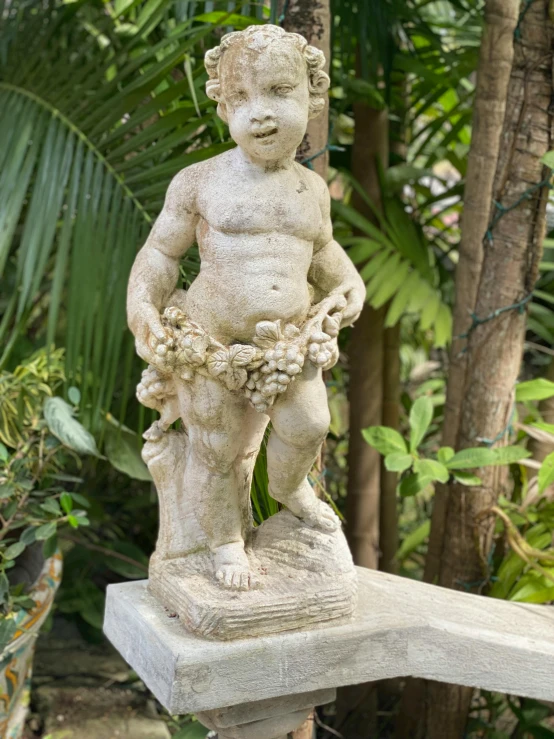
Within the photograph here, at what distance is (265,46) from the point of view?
150 centimetres

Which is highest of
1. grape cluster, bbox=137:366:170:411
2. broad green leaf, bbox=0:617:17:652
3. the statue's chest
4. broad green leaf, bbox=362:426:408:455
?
the statue's chest

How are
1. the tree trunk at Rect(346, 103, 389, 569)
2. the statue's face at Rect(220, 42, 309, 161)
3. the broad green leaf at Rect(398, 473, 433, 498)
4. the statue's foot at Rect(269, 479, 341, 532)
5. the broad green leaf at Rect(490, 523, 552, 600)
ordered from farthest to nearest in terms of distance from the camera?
the tree trunk at Rect(346, 103, 389, 569) → the broad green leaf at Rect(490, 523, 552, 600) → the broad green leaf at Rect(398, 473, 433, 498) → the statue's foot at Rect(269, 479, 341, 532) → the statue's face at Rect(220, 42, 309, 161)

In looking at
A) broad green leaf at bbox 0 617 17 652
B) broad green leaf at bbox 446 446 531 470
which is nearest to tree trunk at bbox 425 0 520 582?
broad green leaf at bbox 446 446 531 470

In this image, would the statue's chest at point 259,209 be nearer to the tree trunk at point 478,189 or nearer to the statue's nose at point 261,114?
the statue's nose at point 261,114

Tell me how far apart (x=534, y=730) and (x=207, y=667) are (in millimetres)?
1309

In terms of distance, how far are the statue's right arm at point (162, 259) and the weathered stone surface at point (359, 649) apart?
524 mm

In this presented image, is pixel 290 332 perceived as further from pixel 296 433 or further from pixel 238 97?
pixel 238 97

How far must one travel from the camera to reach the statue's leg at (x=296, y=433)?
158cm

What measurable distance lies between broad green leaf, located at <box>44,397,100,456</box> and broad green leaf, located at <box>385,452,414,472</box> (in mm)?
699

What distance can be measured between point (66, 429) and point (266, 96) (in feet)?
3.39

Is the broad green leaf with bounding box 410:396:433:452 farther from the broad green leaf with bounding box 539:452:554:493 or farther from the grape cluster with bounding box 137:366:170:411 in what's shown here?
the grape cluster with bounding box 137:366:170:411

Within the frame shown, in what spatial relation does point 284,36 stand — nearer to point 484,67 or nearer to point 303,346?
point 303,346

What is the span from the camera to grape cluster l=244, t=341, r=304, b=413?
4.96 feet

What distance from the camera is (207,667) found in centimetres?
150
